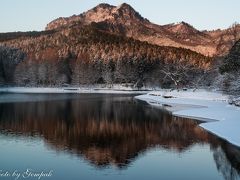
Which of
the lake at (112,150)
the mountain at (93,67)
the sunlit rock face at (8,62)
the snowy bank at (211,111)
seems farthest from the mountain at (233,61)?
the sunlit rock face at (8,62)

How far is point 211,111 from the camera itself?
5344cm

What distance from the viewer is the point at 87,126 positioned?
44.9 meters

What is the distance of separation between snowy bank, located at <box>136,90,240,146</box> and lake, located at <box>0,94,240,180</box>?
1.33m

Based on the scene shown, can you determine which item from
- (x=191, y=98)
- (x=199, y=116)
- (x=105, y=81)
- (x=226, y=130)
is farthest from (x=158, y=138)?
(x=105, y=81)

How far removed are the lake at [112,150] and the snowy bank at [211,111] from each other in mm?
1327

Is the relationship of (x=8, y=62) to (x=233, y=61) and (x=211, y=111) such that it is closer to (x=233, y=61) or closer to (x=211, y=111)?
(x=211, y=111)

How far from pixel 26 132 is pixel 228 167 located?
20802 millimetres

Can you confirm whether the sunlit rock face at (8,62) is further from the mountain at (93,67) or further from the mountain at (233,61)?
the mountain at (233,61)

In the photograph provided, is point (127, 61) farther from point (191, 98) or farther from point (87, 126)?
point (87, 126)

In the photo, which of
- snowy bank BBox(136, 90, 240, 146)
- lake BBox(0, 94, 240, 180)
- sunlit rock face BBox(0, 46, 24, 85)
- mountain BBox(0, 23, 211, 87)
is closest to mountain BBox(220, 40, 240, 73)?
snowy bank BBox(136, 90, 240, 146)

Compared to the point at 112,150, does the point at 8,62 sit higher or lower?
higher

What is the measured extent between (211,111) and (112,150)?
990 inches

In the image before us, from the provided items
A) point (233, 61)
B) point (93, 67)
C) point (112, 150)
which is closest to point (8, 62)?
point (93, 67)

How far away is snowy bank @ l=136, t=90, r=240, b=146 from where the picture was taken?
1499 inches
